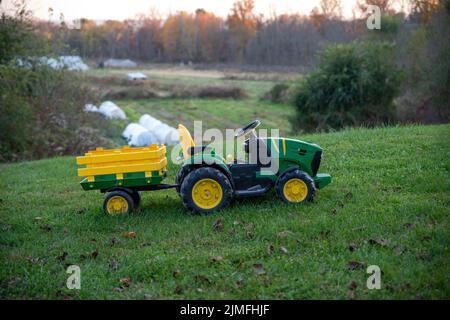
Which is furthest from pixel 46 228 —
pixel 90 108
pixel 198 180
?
pixel 90 108

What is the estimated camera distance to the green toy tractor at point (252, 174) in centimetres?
735

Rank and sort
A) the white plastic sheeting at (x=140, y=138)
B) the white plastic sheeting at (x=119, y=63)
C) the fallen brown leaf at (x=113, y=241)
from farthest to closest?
1. the white plastic sheeting at (x=119, y=63)
2. the white plastic sheeting at (x=140, y=138)
3. the fallen brown leaf at (x=113, y=241)

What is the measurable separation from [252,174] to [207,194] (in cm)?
77

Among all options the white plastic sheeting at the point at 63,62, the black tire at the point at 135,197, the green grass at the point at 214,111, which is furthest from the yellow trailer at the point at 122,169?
the green grass at the point at 214,111

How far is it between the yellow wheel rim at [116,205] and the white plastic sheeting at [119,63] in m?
52.5

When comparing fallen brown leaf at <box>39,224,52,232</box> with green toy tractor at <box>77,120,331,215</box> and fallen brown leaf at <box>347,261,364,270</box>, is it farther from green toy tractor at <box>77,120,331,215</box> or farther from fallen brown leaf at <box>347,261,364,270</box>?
fallen brown leaf at <box>347,261,364,270</box>

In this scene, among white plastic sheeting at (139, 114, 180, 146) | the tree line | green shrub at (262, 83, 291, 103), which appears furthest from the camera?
the tree line

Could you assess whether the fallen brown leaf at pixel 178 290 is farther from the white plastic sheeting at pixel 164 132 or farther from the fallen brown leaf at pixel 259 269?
the white plastic sheeting at pixel 164 132

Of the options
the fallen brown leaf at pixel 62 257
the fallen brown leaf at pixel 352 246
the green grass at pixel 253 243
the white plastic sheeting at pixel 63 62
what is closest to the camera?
the green grass at pixel 253 243

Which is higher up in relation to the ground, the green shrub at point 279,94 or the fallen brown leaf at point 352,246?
the green shrub at point 279,94

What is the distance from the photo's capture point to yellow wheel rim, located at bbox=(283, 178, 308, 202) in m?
7.43

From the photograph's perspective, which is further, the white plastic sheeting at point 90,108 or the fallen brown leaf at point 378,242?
the white plastic sheeting at point 90,108

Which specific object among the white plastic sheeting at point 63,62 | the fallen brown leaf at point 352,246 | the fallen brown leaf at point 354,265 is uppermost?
the white plastic sheeting at point 63,62

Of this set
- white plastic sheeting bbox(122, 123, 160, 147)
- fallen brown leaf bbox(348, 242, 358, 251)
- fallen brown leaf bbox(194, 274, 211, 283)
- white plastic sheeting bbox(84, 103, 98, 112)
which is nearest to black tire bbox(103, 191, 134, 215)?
fallen brown leaf bbox(194, 274, 211, 283)
